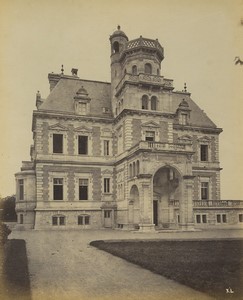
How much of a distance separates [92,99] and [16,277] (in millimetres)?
25558

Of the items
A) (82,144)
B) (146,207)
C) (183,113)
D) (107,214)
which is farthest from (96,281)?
(183,113)

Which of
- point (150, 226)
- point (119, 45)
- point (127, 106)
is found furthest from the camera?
point (119, 45)

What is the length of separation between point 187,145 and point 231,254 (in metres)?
15.3

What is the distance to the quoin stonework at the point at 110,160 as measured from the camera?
95.6 feet

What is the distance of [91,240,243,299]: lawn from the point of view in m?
8.70

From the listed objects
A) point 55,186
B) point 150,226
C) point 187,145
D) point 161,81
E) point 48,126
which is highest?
point 161,81

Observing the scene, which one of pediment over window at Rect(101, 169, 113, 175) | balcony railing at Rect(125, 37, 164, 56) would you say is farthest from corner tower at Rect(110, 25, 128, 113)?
pediment over window at Rect(101, 169, 113, 175)

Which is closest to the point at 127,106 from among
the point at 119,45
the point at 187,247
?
the point at 119,45

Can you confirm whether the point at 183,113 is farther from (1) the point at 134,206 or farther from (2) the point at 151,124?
(1) the point at 134,206

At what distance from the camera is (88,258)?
1264 centimetres

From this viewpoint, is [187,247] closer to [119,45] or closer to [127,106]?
[127,106]

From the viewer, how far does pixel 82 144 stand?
31.5 meters

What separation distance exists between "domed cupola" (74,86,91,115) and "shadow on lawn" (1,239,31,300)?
2008 centimetres

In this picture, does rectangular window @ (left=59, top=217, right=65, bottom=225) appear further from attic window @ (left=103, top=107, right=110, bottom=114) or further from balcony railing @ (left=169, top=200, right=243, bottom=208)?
balcony railing @ (left=169, top=200, right=243, bottom=208)
